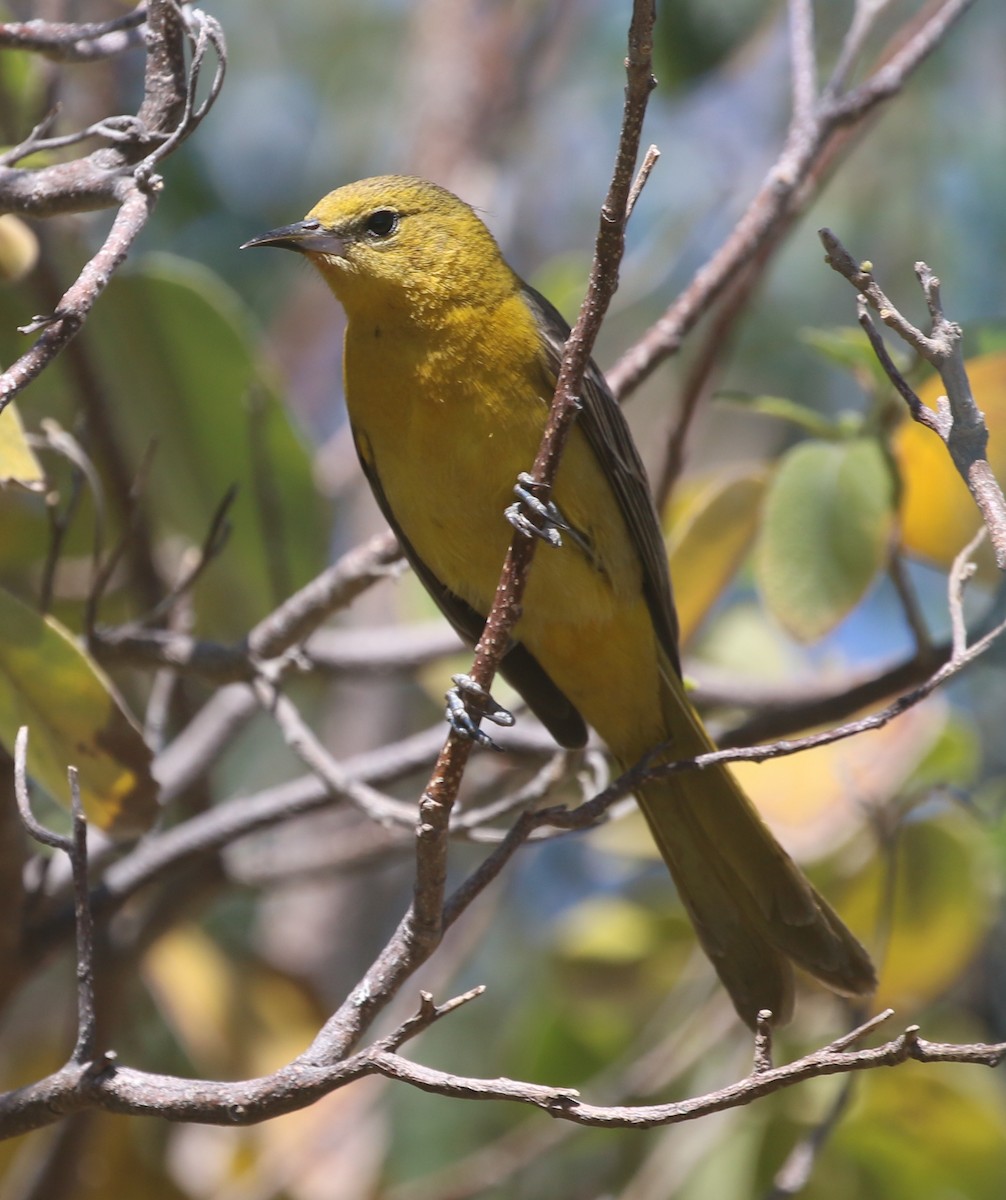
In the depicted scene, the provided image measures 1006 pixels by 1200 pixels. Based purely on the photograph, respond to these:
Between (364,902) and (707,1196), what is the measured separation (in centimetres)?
189

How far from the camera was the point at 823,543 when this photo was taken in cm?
321

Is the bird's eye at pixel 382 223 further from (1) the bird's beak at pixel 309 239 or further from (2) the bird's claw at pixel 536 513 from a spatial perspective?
(2) the bird's claw at pixel 536 513

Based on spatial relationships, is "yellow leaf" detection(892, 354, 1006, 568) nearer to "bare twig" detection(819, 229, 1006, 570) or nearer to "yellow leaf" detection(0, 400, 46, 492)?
"bare twig" detection(819, 229, 1006, 570)

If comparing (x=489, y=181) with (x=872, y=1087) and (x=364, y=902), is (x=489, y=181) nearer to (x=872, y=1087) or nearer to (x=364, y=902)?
(x=364, y=902)

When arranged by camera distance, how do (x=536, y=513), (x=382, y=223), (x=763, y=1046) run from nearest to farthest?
(x=763, y=1046), (x=536, y=513), (x=382, y=223)

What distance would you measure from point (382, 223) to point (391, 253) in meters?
0.11

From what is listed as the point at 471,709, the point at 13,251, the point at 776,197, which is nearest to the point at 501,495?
the point at 471,709

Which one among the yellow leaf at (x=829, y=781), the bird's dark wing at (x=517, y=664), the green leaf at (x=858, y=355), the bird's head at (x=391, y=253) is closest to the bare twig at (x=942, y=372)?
the green leaf at (x=858, y=355)

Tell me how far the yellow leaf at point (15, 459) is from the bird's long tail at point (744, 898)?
144 centimetres

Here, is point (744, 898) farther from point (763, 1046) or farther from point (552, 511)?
Result: point (763, 1046)

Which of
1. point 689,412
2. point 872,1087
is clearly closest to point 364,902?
point 872,1087

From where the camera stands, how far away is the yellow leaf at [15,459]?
2.60 m

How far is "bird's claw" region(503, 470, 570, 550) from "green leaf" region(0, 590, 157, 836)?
33.2 inches

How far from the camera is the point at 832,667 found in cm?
433
